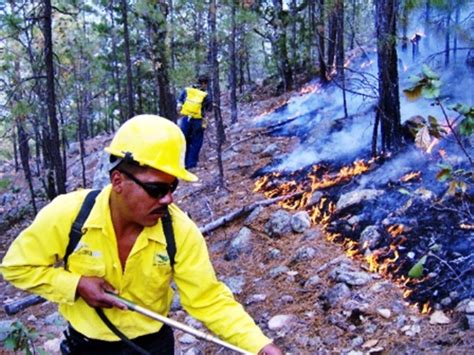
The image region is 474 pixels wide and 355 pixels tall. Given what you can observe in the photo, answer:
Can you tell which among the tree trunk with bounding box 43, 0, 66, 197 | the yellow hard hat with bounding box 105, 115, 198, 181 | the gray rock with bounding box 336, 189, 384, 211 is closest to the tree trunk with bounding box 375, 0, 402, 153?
the gray rock with bounding box 336, 189, 384, 211

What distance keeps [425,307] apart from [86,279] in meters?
3.10

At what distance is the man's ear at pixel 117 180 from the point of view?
2.25 m

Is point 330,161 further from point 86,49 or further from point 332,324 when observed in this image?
point 86,49

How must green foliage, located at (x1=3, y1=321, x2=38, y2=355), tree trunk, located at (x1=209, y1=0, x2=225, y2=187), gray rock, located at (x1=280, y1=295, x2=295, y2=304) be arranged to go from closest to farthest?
green foliage, located at (x1=3, y1=321, x2=38, y2=355), gray rock, located at (x1=280, y1=295, x2=295, y2=304), tree trunk, located at (x1=209, y1=0, x2=225, y2=187)

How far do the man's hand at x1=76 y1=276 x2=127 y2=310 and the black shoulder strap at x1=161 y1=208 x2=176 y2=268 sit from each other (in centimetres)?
33

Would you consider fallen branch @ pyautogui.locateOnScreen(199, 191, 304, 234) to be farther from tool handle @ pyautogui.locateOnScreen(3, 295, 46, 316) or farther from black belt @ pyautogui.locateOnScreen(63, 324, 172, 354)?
black belt @ pyautogui.locateOnScreen(63, 324, 172, 354)

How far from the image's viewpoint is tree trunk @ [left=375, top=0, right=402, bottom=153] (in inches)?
253

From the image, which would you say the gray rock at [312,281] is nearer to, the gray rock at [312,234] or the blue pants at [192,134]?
the gray rock at [312,234]

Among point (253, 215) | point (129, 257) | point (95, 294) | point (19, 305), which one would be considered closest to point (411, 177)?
point (253, 215)

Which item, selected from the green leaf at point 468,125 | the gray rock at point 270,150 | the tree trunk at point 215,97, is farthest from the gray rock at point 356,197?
the gray rock at point 270,150

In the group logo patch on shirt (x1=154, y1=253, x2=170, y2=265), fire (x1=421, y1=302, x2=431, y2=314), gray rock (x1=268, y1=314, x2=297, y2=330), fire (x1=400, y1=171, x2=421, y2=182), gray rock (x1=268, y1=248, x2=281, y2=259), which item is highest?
logo patch on shirt (x1=154, y1=253, x2=170, y2=265)

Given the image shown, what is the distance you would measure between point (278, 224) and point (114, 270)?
4207 mm

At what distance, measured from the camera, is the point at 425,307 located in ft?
13.8

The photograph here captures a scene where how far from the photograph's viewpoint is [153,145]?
2156mm
